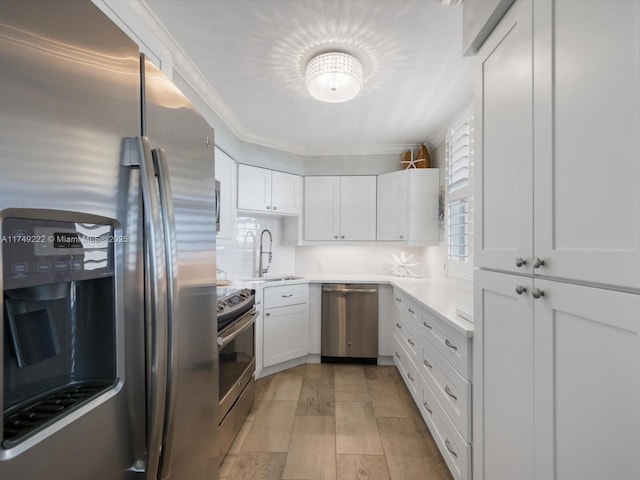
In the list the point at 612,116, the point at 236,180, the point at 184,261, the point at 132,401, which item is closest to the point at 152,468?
the point at 132,401

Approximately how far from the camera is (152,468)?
71 cm

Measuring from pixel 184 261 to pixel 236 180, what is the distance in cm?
250

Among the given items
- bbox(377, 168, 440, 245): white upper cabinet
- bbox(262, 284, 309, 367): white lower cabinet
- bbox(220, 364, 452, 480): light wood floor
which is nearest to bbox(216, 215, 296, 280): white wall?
bbox(262, 284, 309, 367): white lower cabinet

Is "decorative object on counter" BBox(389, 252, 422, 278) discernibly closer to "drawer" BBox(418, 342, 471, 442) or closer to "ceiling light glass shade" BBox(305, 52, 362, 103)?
"drawer" BBox(418, 342, 471, 442)

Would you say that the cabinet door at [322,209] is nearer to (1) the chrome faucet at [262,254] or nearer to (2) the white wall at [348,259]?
(2) the white wall at [348,259]

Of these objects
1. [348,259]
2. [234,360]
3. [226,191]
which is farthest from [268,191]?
[234,360]

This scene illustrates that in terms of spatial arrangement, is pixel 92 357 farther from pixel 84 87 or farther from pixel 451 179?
pixel 451 179

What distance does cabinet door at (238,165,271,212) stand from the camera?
131 inches

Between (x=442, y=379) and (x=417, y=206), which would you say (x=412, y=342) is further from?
(x=417, y=206)

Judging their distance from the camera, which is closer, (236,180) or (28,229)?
(28,229)

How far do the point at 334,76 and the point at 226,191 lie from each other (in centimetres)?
151

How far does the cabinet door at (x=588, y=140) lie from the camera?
67 centimetres

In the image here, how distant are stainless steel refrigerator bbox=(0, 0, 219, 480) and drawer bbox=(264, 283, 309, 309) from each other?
2.20 m

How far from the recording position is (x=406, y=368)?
2721 millimetres
